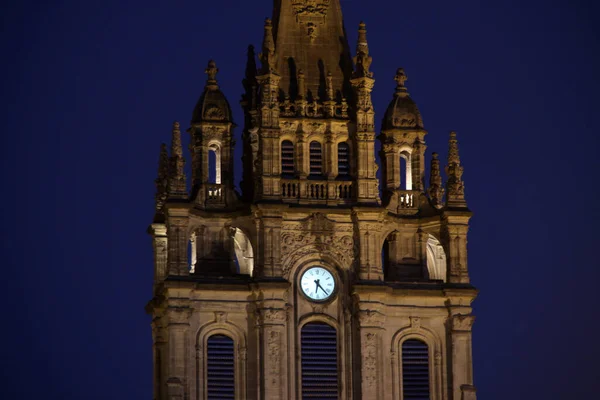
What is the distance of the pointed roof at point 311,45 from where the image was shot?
330 ft

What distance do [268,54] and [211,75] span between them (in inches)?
101

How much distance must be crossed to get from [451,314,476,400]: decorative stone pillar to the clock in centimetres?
508

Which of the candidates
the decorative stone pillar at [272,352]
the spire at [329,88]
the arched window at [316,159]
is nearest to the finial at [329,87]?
the spire at [329,88]

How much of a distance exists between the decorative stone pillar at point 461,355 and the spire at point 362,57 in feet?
34.2

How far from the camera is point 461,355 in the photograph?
98688mm

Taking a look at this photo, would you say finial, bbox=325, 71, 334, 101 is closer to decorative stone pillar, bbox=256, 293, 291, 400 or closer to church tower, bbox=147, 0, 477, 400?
church tower, bbox=147, 0, 477, 400

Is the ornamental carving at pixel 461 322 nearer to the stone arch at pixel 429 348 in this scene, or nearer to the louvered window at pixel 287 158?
the stone arch at pixel 429 348

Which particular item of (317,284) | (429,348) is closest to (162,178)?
(317,284)

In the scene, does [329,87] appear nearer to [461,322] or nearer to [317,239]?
[317,239]

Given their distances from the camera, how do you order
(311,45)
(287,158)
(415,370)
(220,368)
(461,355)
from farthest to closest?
1. (311,45)
2. (287,158)
3. (461,355)
4. (415,370)
5. (220,368)

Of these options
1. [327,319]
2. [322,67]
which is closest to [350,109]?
[322,67]

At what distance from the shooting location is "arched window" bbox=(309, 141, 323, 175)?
9944cm

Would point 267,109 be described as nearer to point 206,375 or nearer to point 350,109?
point 350,109

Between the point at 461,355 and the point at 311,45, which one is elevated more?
the point at 311,45
